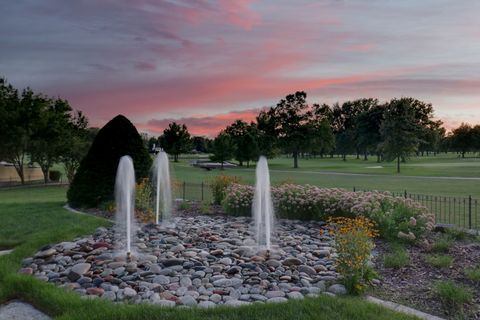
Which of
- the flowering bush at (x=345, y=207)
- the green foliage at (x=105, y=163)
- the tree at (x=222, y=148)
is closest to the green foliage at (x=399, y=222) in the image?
the flowering bush at (x=345, y=207)

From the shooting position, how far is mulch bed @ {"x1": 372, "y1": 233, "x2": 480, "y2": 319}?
568 centimetres

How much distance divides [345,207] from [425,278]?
157 inches

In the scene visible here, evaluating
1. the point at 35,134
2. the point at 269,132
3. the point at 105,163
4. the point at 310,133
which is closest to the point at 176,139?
the point at 269,132

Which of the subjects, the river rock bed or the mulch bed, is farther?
the river rock bed

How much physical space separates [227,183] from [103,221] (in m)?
4.90

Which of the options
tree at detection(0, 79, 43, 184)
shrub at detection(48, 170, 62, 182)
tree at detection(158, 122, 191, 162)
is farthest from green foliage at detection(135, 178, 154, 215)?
tree at detection(158, 122, 191, 162)

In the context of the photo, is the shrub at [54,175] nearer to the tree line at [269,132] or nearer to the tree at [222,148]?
the tree line at [269,132]

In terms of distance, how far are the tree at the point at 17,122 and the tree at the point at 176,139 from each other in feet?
172

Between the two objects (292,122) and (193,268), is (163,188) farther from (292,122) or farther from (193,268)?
(292,122)

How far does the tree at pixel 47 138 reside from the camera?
107 ft

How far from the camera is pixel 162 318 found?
197 inches

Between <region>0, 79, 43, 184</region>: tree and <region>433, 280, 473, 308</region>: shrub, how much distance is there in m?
32.1

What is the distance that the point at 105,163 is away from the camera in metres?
15.0

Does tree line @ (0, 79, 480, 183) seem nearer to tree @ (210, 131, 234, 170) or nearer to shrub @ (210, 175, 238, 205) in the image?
tree @ (210, 131, 234, 170)
